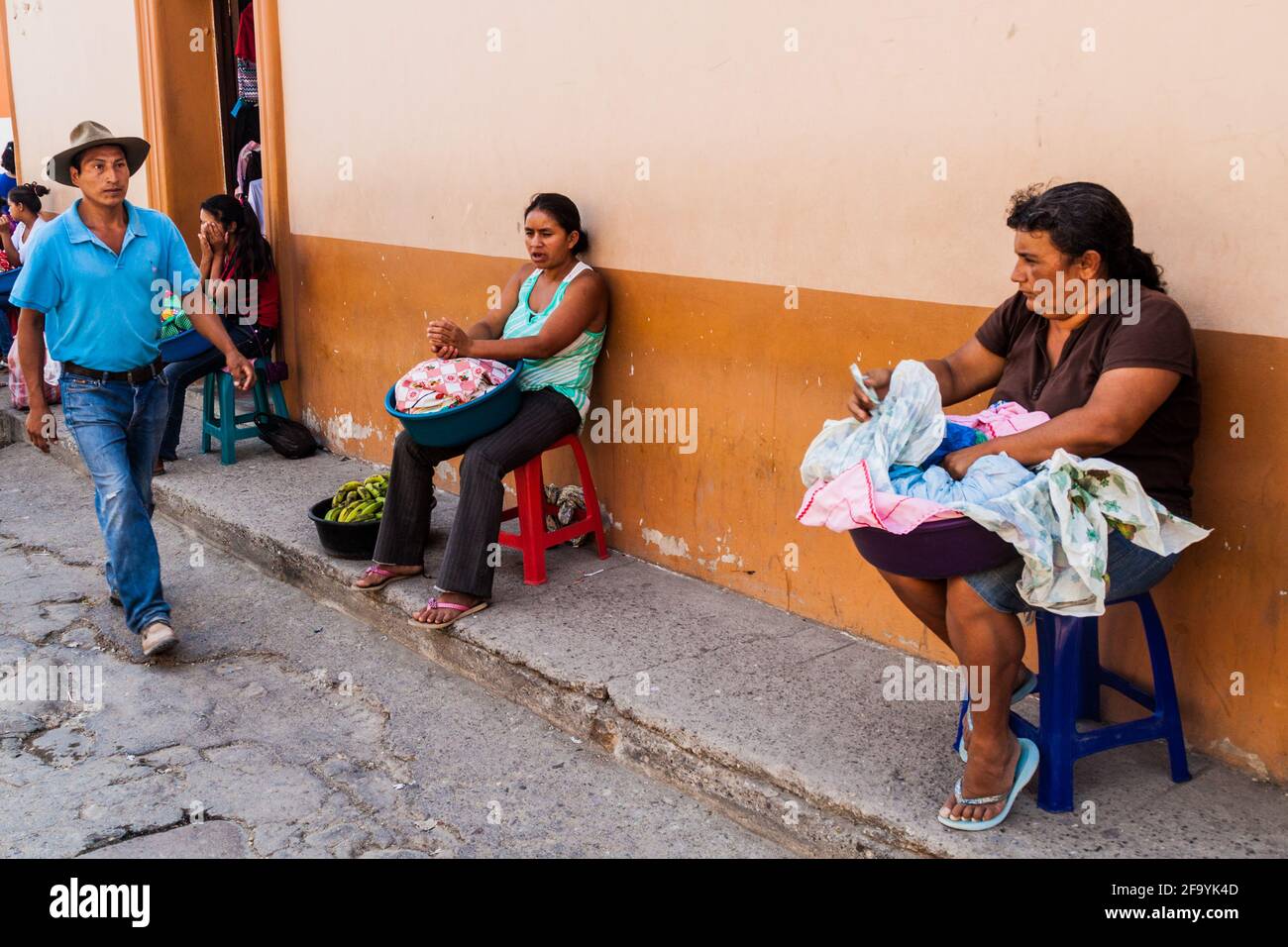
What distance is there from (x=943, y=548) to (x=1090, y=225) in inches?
33.0

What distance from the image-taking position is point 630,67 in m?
4.64

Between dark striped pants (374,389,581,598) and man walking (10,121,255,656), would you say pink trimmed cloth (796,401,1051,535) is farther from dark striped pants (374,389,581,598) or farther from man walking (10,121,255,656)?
man walking (10,121,255,656)

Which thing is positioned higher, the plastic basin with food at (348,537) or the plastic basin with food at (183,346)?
the plastic basin with food at (183,346)

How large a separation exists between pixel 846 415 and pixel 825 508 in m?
1.15

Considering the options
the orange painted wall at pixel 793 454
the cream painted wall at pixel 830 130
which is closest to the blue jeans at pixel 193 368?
the orange painted wall at pixel 793 454

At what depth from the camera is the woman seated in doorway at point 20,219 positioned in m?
9.47

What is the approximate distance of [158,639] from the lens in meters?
4.63

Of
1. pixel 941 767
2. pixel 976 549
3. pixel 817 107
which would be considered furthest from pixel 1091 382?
pixel 817 107

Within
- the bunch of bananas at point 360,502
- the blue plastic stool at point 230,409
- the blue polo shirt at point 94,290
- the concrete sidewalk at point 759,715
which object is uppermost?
the blue polo shirt at point 94,290

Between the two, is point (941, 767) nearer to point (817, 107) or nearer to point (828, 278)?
point (828, 278)

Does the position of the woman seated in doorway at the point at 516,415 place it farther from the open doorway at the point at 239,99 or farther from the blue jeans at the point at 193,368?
the open doorway at the point at 239,99

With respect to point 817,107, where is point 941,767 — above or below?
below

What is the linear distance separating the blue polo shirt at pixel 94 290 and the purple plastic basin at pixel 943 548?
3053mm
